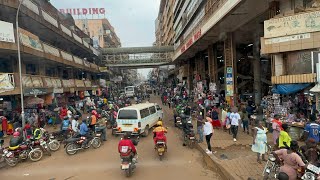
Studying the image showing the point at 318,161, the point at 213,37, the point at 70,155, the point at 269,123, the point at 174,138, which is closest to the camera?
the point at 318,161

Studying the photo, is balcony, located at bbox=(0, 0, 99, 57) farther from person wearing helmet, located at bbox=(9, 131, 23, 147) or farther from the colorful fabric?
the colorful fabric

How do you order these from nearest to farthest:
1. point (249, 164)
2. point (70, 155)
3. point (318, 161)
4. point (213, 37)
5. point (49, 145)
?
point (318, 161) → point (249, 164) → point (70, 155) → point (49, 145) → point (213, 37)

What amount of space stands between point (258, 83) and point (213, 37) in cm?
574

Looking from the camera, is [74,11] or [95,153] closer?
[95,153]

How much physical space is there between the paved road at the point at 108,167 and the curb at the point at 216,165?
20 centimetres

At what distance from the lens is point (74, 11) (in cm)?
7125

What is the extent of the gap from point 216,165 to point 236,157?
1093mm

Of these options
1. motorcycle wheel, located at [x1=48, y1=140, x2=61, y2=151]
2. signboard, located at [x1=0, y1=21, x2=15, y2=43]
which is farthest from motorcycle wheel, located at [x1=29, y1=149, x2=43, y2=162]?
signboard, located at [x1=0, y1=21, x2=15, y2=43]

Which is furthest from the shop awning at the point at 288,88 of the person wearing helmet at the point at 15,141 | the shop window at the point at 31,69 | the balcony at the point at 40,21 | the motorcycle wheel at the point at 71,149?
the shop window at the point at 31,69

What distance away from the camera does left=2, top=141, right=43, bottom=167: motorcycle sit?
11.4 metres

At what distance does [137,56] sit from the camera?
5591 cm

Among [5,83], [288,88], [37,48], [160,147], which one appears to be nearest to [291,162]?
[160,147]

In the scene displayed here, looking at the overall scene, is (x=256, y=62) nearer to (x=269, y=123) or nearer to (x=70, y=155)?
(x=269, y=123)

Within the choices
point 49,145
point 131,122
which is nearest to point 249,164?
point 131,122
